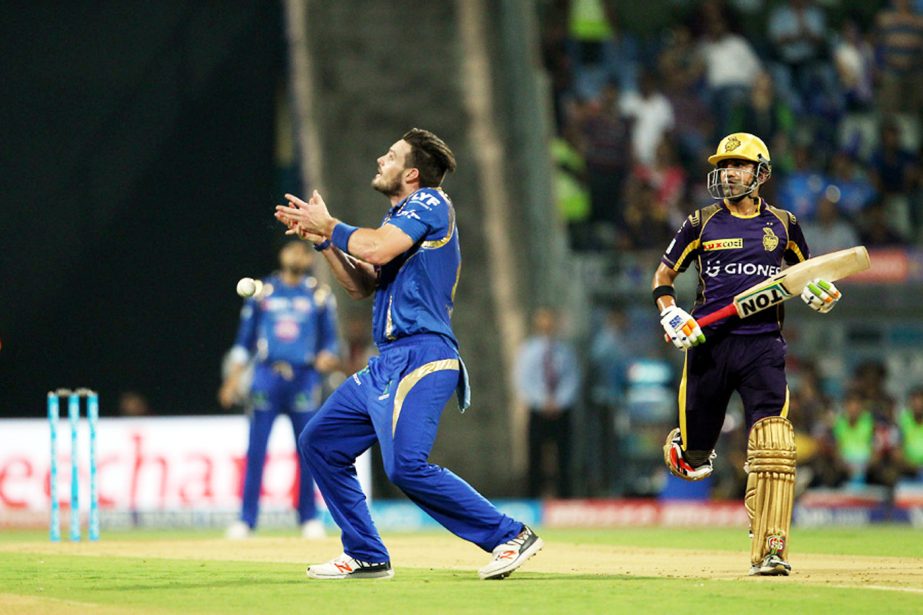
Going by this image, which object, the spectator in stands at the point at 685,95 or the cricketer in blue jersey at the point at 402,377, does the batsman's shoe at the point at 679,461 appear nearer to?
the cricketer in blue jersey at the point at 402,377

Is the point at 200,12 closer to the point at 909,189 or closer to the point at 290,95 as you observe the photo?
the point at 290,95

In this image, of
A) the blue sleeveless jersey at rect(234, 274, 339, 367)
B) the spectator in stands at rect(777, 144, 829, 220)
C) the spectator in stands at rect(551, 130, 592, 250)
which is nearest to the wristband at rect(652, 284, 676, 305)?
the blue sleeveless jersey at rect(234, 274, 339, 367)

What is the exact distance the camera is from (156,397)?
67.2 ft

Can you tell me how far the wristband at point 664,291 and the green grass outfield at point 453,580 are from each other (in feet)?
4.80

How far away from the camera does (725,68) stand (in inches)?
888

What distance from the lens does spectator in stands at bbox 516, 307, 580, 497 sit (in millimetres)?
18297

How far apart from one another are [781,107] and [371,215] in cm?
561

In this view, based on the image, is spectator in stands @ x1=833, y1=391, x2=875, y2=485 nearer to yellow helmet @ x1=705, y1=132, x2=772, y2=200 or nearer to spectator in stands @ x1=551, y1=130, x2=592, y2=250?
spectator in stands @ x1=551, y1=130, x2=592, y2=250

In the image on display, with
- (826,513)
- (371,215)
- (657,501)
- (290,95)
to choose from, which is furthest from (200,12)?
(826,513)

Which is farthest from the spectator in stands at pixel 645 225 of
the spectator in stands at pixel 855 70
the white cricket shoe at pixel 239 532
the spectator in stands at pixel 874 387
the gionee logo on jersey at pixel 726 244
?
the gionee logo on jersey at pixel 726 244

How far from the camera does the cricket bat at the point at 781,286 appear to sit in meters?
8.71

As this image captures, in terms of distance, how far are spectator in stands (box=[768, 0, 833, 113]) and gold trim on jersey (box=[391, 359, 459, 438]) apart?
15.5m

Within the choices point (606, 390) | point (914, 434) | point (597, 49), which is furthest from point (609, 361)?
point (597, 49)

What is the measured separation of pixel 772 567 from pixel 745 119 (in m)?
14.1
